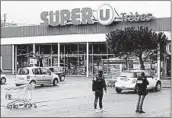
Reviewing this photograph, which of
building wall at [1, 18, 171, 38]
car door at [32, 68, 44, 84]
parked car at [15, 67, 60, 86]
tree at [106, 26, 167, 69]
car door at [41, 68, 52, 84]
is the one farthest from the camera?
building wall at [1, 18, 171, 38]

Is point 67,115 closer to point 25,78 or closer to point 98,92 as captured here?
point 98,92

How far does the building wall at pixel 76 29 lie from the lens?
4316 centimetres

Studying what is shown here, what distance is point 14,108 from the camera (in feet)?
52.1

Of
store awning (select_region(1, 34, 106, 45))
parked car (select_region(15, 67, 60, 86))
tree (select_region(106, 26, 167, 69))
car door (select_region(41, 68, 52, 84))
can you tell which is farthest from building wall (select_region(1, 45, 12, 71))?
parked car (select_region(15, 67, 60, 86))

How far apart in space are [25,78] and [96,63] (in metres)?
21.3

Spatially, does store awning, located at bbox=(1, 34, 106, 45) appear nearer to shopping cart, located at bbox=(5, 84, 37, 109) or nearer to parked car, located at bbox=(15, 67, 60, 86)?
parked car, located at bbox=(15, 67, 60, 86)

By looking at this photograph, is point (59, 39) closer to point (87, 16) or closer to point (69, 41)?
point (69, 41)

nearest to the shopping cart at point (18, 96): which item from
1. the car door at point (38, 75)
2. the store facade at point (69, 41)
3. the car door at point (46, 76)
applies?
the car door at point (38, 75)

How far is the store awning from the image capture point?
4650 cm

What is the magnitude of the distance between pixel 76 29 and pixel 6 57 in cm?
1301

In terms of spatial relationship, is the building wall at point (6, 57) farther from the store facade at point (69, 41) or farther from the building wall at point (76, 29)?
the building wall at point (76, 29)

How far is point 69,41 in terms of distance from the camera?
48.3m

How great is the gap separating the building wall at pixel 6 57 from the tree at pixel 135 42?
2337 cm

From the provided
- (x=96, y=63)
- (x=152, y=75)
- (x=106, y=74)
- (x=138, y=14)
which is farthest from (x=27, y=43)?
(x=152, y=75)
